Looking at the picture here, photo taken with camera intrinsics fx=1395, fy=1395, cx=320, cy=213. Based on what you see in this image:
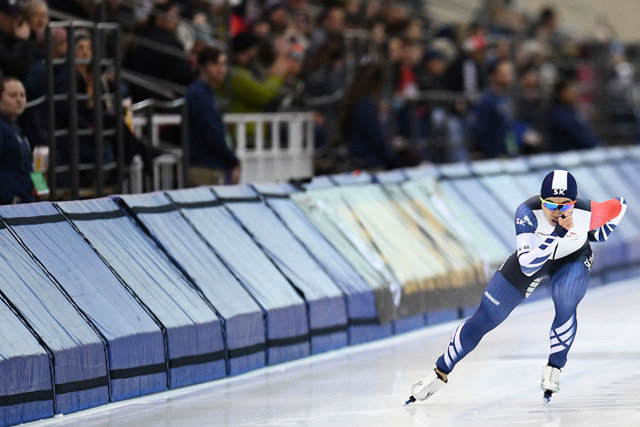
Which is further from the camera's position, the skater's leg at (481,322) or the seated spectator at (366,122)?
the seated spectator at (366,122)

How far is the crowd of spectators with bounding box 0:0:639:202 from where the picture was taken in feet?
39.7

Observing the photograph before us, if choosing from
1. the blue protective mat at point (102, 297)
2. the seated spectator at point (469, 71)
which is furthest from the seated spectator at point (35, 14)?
the seated spectator at point (469, 71)

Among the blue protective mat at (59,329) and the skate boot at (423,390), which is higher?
the blue protective mat at (59,329)

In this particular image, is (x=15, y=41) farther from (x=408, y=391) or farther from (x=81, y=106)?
(x=408, y=391)

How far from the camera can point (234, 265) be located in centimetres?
1040

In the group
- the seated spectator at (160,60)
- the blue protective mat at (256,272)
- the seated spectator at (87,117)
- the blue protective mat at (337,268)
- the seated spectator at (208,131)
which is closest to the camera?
the blue protective mat at (256,272)

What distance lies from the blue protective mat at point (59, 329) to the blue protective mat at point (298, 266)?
258 centimetres

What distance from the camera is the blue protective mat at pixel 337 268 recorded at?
1133cm

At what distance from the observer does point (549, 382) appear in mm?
8609

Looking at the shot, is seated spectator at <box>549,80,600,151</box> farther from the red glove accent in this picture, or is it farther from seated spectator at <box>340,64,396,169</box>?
the red glove accent

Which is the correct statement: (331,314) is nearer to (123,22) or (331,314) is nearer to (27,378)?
(27,378)

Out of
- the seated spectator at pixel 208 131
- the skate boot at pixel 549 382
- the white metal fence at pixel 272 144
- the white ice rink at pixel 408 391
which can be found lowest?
the white ice rink at pixel 408 391

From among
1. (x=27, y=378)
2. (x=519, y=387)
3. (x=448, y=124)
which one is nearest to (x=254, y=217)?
(x=519, y=387)

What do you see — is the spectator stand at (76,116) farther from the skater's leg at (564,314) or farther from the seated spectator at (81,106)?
the skater's leg at (564,314)
